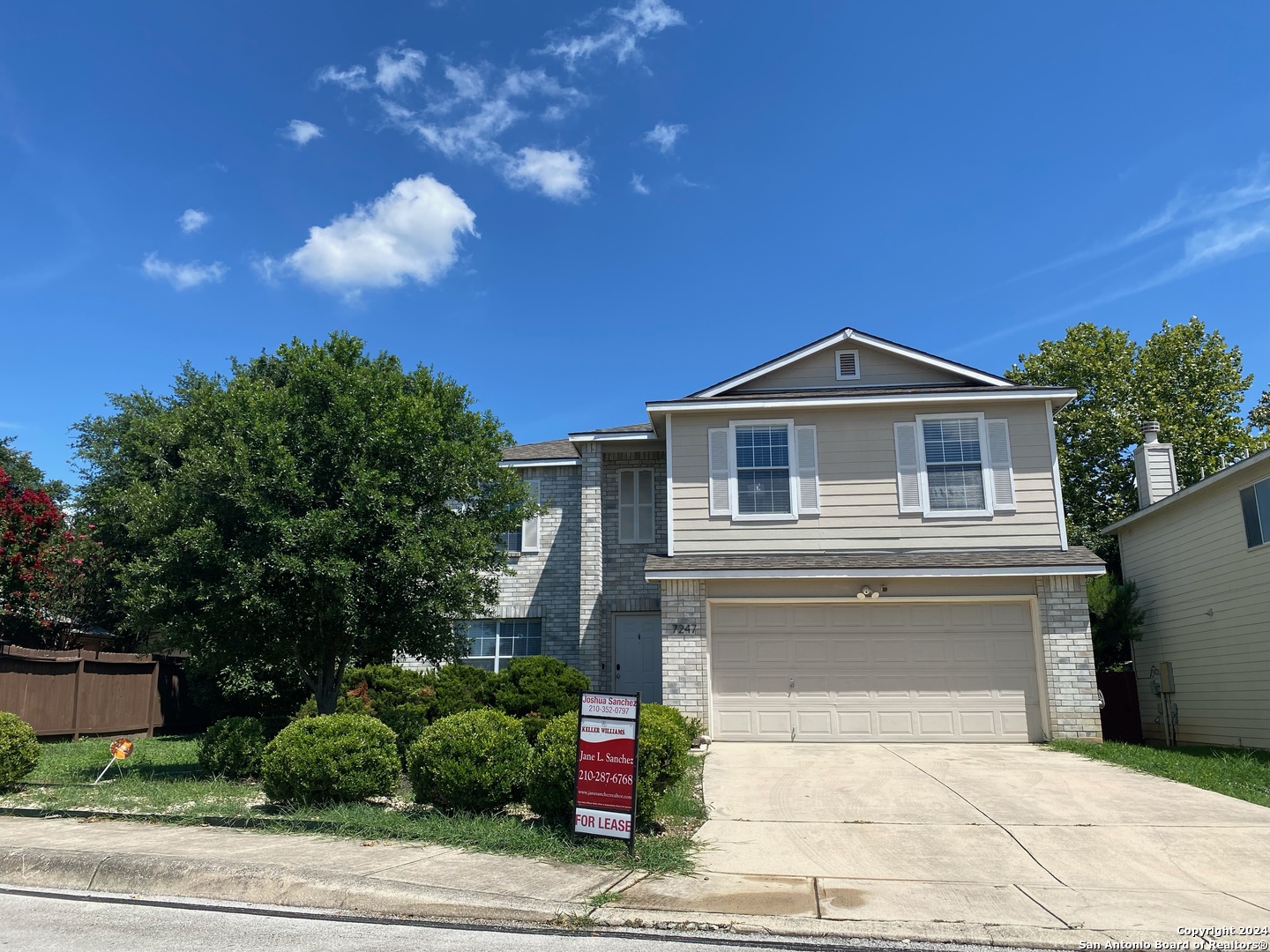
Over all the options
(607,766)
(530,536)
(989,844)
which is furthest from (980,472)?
(607,766)

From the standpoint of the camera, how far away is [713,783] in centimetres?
1111

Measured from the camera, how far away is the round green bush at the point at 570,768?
26.9 ft

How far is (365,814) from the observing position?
8.66m

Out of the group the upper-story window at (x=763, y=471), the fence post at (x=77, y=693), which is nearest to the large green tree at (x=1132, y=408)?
Result: the upper-story window at (x=763, y=471)

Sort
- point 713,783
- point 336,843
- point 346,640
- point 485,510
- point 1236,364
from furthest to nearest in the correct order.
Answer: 1. point 1236,364
2. point 485,510
3. point 346,640
4. point 713,783
5. point 336,843

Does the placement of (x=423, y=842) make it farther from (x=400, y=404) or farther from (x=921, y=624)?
(x=921, y=624)

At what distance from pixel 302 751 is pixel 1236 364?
30.9m

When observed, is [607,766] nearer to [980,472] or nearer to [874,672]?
[874,672]

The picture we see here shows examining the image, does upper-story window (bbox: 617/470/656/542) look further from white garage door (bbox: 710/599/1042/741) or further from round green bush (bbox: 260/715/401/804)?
round green bush (bbox: 260/715/401/804)

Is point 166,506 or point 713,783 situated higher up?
point 166,506

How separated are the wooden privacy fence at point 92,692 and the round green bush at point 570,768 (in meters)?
11.4

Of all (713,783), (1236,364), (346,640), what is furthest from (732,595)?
(1236,364)

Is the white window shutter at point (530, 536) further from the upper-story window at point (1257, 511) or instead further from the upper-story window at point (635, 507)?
the upper-story window at point (1257, 511)

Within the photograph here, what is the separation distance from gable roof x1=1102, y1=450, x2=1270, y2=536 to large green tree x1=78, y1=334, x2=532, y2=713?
38.2 ft
